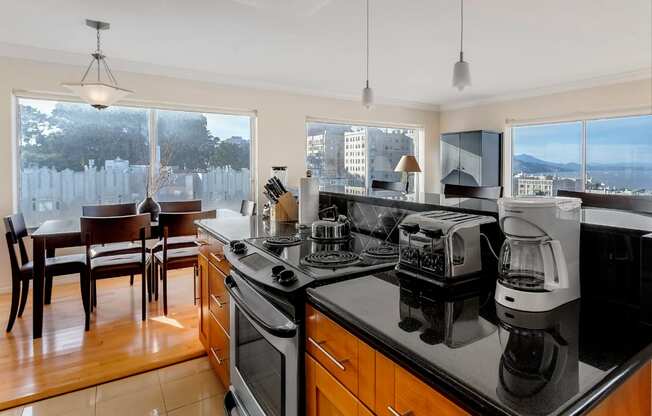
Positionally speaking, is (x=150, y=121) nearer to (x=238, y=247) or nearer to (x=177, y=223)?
(x=177, y=223)

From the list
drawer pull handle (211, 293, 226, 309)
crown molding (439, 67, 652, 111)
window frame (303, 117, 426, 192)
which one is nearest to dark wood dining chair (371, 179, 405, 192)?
window frame (303, 117, 426, 192)

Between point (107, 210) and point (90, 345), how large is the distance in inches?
59.1

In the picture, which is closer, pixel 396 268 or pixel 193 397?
pixel 396 268

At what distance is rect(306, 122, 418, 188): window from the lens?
559 centimetres

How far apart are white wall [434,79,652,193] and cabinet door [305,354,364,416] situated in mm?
5325

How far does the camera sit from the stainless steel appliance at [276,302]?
1201mm

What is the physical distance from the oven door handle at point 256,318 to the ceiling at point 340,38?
6.55 feet

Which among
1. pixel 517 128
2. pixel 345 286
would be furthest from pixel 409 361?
pixel 517 128

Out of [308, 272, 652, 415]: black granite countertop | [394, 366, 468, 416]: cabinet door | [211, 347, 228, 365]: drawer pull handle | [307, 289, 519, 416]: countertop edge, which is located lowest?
[211, 347, 228, 365]: drawer pull handle

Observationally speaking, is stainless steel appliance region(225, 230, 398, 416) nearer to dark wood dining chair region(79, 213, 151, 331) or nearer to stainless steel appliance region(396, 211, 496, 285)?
stainless steel appliance region(396, 211, 496, 285)

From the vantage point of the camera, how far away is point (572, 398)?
0.62 metres

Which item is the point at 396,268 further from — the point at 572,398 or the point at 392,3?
the point at 392,3

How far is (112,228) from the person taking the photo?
2727 mm

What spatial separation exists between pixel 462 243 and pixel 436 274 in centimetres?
13
